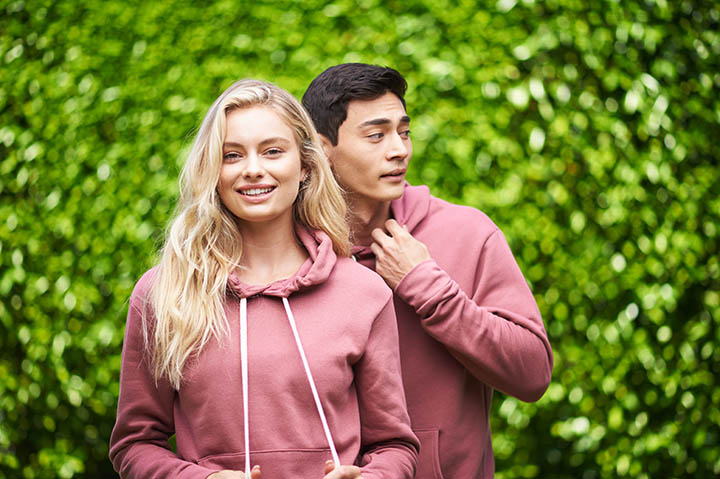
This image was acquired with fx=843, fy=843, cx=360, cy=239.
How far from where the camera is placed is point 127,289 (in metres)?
3.58

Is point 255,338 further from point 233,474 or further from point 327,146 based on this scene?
point 327,146

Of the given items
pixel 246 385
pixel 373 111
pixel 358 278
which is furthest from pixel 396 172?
pixel 246 385

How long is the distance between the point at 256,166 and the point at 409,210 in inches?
24.4

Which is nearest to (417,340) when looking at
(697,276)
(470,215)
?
(470,215)

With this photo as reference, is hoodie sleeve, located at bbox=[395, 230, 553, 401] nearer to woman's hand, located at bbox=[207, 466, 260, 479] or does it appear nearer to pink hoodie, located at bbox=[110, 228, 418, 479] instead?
pink hoodie, located at bbox=[110, 228, 418, 479]

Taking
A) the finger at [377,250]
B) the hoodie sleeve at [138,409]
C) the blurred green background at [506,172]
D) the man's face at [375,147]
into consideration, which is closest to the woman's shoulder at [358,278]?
the finger at [377,250]

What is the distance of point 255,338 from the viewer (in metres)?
1.97

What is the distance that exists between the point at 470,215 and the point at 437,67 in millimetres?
1147

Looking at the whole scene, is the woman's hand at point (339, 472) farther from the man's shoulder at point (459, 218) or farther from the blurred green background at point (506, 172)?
the blurred green background at point (506, 172)

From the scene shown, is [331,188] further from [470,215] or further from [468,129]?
[468,129]

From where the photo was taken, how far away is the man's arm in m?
2.15

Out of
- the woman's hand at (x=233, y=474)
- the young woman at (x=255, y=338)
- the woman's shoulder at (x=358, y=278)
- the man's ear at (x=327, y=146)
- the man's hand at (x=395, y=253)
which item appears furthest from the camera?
the man's ear at (x=327, y=146)

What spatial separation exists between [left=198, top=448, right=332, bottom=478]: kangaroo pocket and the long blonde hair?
205mm

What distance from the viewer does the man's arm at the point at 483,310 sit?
215cm
